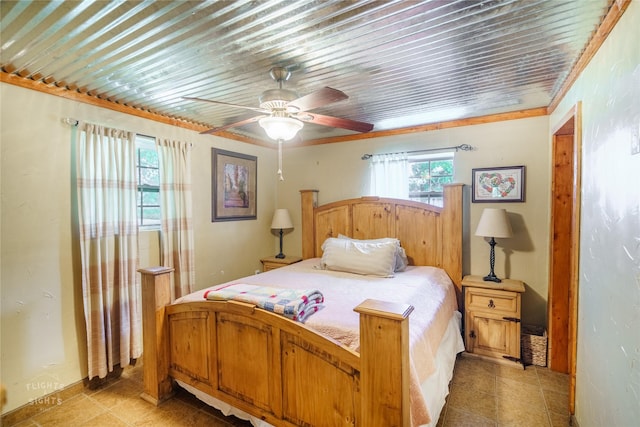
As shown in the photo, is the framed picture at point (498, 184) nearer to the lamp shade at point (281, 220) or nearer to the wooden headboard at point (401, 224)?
the wooden headboard at point (401, 224)

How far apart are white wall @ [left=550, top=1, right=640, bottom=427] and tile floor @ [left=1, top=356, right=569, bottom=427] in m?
0.41

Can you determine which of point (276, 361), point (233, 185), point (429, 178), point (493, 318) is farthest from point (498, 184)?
point (233, 185)

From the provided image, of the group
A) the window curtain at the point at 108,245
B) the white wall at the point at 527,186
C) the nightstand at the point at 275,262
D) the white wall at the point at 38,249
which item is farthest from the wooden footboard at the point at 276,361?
the white wall at the point at 527,186

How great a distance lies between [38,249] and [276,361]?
6.34 feet

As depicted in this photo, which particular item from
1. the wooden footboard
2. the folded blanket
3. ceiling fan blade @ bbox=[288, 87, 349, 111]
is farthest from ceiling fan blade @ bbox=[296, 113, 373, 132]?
the wooden footboard

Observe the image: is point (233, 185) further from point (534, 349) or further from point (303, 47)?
point (534, 349)

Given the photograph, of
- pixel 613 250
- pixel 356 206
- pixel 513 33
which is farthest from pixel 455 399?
pixel 513 33

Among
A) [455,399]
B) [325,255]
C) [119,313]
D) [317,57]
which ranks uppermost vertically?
[317,57]

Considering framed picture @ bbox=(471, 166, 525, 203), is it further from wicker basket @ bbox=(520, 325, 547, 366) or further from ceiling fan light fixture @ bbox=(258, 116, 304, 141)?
ceiling fan light fixture @ bbox=(258, 116, 304, 141)

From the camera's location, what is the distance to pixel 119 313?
2604mm

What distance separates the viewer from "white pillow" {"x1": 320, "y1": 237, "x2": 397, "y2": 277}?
9.46ft

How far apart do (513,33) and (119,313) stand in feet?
11.2

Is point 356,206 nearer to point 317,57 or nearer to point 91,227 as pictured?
point 317,57

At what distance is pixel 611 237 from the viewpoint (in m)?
1.43
